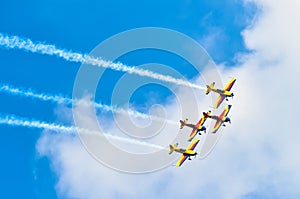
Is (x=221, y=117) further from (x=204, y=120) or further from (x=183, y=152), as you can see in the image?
(x=183, y=152)

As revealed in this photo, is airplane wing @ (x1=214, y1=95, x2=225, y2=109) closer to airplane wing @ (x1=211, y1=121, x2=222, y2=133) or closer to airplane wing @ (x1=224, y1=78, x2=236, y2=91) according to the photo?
airplane wing @ (x1=224, y1=78, x2=236, y2=91)

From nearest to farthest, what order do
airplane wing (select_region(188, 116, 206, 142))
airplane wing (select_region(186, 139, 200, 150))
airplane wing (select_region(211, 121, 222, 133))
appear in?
airplane wing (select_region(188, 116, 206, 142)) → airplane wing (select_region(211, 121, 222, 133)) → airplane wing (select_region(186, 139, 200, 150))

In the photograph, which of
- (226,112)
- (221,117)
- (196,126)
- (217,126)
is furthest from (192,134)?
(226,112)

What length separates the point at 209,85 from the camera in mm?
102250

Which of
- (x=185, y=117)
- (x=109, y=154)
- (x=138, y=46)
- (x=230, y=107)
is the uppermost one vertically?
(x=230, y=107)

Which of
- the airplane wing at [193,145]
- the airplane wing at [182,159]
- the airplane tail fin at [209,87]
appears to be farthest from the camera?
the airplane wing at [193,145]

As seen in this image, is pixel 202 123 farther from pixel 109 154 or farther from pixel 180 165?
pixel 109 154

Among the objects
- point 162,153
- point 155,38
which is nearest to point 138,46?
point 155,38

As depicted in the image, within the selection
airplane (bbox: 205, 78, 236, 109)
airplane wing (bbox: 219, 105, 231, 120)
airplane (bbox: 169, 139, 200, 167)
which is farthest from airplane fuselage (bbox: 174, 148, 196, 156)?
airplane (bbox: 205, 78, 236, 109)

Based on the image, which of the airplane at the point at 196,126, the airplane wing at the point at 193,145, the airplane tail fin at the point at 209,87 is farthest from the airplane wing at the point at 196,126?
the airplane tail fin at the point at 209,87

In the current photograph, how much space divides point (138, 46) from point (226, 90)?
23.6 meters

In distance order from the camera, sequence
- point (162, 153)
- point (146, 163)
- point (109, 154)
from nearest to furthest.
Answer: point (109, 154) < point (146, 163) < point (162, 153)

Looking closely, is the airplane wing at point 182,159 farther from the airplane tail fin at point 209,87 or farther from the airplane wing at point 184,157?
the airplane tail fin at point 209,87

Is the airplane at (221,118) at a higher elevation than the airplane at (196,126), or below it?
higher
